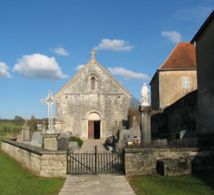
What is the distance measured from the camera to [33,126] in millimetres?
44875

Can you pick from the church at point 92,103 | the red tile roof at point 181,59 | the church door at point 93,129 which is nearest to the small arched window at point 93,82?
the church at point 92,103

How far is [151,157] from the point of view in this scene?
50.0ft

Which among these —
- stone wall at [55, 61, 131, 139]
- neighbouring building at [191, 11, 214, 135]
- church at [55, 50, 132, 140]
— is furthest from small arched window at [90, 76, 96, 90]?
neighbouring building at [191, 11, 214, 135]

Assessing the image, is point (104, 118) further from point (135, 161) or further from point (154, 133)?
point (135, 161)

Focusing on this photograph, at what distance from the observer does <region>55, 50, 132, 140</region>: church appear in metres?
42.8

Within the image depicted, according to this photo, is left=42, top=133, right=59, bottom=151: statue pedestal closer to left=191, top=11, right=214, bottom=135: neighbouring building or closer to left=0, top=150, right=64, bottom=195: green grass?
left=0, top=150, right=64, bottom=195: green grass

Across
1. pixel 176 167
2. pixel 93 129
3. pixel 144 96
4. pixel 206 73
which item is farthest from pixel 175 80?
pixel 176 167

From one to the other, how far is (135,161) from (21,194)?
18.5 ft

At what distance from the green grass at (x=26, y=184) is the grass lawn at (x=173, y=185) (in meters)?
2.73

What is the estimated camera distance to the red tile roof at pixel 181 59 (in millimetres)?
43194

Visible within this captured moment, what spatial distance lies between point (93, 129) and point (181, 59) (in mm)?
13307

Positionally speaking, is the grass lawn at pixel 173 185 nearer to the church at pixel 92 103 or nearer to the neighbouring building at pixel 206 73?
the neighbouring building at pixel 206 73

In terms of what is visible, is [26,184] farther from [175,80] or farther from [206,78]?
[175,80]

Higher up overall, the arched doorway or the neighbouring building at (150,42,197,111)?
the neighbouring building at (150,42,197,111)
